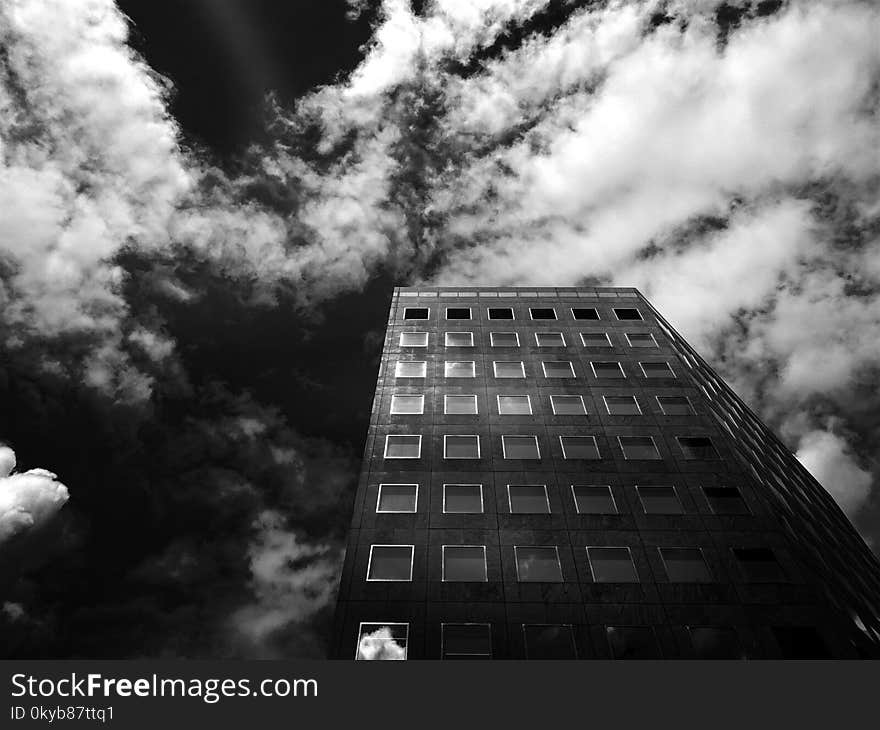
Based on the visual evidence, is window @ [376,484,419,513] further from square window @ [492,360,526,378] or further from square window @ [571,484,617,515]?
square window @ [492,360,526,378]

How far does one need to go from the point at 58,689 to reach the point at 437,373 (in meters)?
28.2

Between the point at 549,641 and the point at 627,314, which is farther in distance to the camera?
the point at 627,314

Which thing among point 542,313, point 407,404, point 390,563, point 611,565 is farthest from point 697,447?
point 390,563

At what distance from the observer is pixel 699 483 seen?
31656 mm

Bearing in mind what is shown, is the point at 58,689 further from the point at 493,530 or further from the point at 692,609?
the point at 692,609

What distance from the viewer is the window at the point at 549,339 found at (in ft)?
142

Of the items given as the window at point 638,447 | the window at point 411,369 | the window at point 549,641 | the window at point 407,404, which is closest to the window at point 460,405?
the window at point 407,404

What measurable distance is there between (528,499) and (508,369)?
12050 millimetres

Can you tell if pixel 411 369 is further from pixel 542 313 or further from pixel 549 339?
pixel 542 313

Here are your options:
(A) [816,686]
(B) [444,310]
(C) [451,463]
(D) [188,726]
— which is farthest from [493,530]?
(B) [444,310]

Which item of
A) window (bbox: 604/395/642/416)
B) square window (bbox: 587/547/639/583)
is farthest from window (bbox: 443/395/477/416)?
square window (bbox: 587/547/639/583)

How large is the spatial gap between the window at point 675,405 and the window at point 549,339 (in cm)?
872

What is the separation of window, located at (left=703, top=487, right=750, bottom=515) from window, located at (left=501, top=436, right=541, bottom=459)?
9.54 meters

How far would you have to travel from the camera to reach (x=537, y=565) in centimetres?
2717
